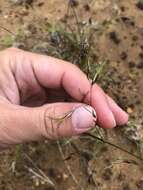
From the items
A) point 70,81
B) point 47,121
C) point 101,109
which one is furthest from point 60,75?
point 47,121

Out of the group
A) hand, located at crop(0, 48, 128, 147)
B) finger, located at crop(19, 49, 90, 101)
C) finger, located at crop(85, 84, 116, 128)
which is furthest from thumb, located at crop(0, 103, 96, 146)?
finger, located at crop(19, 49, 90, 101)

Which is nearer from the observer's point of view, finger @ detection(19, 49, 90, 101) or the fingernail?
the fingernail

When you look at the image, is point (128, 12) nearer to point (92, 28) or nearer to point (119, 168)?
point (92, 28)

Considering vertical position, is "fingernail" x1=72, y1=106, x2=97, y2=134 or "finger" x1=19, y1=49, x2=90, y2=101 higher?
"fingernail" x1=72, y1=106, x2=97, y2=134

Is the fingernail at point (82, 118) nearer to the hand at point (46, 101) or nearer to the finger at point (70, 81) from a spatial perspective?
the hand at point (46, 101)

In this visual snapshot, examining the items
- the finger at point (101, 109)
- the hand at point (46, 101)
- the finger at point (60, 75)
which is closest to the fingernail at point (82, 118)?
the hand at point (46, 101)

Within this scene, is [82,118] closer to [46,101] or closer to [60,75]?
[60,75]

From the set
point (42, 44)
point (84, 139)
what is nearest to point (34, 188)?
point (84, 139)

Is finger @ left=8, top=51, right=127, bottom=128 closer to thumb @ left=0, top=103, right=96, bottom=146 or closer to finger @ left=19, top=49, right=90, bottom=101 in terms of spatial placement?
A: finger @ left=19, top=49, right=90, bottom=101

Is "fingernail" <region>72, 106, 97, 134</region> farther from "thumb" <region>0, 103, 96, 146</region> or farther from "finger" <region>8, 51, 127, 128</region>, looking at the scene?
"finger" <region>8, 51, 127, 128</region>
